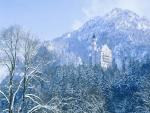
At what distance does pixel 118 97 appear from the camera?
401 feet

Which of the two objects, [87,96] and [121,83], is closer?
[87,96]

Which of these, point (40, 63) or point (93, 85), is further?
point (93, 85)

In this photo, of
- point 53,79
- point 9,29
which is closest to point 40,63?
point 9,29

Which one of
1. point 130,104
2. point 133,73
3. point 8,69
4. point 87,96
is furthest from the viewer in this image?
point 133,73

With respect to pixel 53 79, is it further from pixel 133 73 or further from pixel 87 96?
pixel 87 96

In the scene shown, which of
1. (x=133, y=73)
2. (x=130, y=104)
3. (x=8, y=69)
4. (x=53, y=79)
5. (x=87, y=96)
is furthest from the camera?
(x=53, y=79)

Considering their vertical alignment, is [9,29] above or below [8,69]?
above

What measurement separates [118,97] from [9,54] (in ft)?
308

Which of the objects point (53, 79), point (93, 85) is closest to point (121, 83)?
point (93, 85)

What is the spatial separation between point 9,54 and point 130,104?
82092 mm

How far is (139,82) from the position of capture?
113062 millimetres

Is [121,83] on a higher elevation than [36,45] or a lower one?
lower

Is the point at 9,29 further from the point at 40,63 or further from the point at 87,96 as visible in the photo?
the point at 87,96

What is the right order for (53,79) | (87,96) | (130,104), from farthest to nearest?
1. (53,79)
2. (130,104)
3. (87,96)
